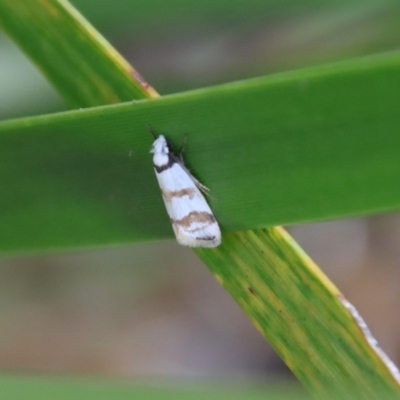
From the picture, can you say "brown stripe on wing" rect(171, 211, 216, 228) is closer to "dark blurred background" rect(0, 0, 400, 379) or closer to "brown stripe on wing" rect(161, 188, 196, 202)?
"brown stripe on wing" rect(161, 188, 196, 202)

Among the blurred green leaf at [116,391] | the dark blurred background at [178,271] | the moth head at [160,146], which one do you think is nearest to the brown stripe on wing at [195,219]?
the moth head at [160,146]

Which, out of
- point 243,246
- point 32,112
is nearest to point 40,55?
point 243,246

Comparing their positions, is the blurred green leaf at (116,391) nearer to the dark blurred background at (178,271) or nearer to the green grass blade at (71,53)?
the green grass blade at (71,53)

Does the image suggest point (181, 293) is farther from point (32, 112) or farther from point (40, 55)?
point (40, 55)

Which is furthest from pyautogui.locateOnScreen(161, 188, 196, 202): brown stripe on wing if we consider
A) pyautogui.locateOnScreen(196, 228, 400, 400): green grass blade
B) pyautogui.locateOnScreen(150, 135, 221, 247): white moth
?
pyautogui.locateOnScreen(196, 228, 400, 400): green grass blade

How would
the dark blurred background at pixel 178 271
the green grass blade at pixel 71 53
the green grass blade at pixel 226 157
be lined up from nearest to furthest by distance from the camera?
the green grass blade at pixel 226 157 < the green grass blade at pixel 71 53 < the dark blurred background at pixel 178 271
